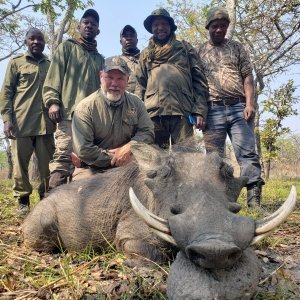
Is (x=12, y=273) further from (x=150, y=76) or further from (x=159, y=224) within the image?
(x=150, y=76)

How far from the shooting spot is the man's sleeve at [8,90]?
5.48 meters

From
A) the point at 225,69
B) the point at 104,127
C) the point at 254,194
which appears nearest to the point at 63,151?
the point at 104,127

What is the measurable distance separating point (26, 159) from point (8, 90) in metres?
0.96

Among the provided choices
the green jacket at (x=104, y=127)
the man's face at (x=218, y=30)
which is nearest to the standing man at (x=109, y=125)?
the green jacket at (x=104, y=127)

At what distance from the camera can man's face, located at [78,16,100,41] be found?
5.22m

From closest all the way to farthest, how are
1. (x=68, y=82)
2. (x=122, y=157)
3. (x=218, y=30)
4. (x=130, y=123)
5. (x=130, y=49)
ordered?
(x=122, y=157)
(x=130, y=123)
(x=218, y=30)
(x=68, y=82)
(x=130, y=49)

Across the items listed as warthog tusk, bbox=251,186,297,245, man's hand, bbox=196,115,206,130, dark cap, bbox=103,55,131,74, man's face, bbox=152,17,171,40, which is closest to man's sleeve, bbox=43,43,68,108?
dark cap, bbox=103,55,131,74

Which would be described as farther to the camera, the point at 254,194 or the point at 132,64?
the point at 132,64

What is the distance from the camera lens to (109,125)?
4102 mm

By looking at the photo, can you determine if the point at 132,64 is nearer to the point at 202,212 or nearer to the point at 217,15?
the point at 217,15

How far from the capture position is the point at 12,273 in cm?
276

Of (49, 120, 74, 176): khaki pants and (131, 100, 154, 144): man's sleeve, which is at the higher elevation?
(131, 100, 154, 144): man's sleeve

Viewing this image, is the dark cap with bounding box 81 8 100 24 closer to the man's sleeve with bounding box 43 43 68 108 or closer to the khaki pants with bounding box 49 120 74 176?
the man's sleeve with bounding box 43 43 68 108

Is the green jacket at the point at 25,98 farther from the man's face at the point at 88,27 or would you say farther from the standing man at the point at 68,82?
the man's face at the point at 88,27
